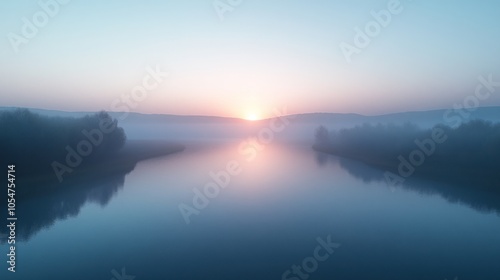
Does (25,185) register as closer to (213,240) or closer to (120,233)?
(120,233)

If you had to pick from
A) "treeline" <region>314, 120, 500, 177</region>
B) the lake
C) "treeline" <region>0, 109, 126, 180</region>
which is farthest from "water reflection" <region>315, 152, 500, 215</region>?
"treeline" <region>0, 109, 126, 180</region>

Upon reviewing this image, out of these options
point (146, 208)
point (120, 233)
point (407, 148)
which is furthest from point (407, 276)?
point (407, 148)

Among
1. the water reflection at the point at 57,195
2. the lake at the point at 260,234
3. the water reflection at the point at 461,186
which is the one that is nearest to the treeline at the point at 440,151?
the water reflection at the point at 461,186

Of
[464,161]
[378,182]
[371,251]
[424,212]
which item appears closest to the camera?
[371,251]

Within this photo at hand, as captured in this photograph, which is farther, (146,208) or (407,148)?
(407,148)

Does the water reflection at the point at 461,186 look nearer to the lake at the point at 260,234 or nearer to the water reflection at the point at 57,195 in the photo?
the lake at the point at 260,234

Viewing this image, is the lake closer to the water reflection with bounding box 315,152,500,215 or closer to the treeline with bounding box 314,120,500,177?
the water reflection with bounding box 315,152,500,215

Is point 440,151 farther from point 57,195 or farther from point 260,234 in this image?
point 57,195
